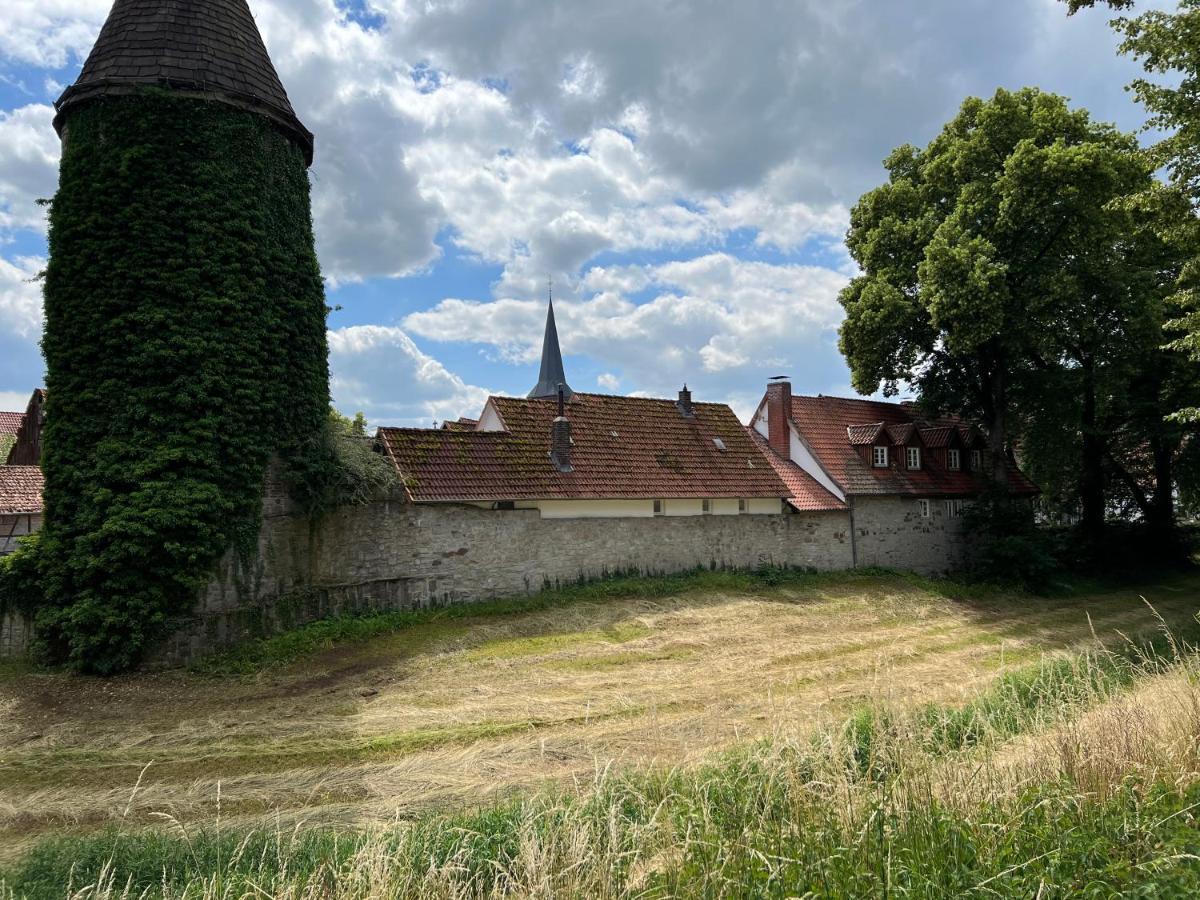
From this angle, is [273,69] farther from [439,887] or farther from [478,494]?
[439,887]

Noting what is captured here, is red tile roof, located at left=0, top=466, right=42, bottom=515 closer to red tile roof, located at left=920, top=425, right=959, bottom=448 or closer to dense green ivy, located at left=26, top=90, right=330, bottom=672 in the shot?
dense green ivy, located at left=26, top=90, right=330, bottom=672

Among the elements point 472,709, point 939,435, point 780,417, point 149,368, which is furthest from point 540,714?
point 939,435

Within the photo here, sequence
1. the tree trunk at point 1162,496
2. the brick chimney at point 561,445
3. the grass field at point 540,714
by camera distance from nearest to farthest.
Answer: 1. the grass field at point 540,714
2. the brick chimney at point 561,445
3. the tree trunk at point 1162,496

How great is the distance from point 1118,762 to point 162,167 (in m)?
17.5

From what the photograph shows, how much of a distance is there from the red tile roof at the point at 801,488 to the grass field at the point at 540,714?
5.13 meters

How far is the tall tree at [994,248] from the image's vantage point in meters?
22.4

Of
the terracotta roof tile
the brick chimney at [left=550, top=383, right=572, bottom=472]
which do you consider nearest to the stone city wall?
the brick chimney at [left=550, top=383, right=572, bottom=472]

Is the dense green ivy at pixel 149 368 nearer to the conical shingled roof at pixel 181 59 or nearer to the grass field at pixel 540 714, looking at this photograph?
the conical shingled roof at pixel 181 59

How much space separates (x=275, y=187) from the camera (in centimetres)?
1603

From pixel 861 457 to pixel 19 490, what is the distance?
28.5m

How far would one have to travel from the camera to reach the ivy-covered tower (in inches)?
529

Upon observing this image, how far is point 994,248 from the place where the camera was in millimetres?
22641

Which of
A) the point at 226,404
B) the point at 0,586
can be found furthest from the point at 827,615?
the point at 0,586

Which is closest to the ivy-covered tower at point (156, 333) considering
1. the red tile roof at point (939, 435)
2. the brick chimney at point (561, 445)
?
the brick chimney at point (561, 445)
